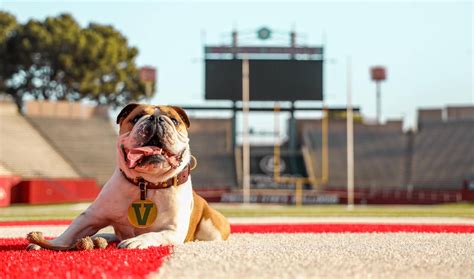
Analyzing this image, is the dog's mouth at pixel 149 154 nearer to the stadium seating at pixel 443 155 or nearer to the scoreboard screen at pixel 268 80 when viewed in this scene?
the scoreboard screen at pixel 268 80

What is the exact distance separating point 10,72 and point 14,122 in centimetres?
1550

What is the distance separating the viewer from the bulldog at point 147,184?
5.88 meters

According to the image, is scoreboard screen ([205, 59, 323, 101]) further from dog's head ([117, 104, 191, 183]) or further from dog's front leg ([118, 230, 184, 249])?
dog's front leg ([118, 230, 184, 249])

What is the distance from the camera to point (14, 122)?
133 feet

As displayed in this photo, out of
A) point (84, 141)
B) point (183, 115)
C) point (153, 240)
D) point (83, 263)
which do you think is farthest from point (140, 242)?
point (84, 141)

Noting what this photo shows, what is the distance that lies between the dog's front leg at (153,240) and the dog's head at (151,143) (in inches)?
17.2

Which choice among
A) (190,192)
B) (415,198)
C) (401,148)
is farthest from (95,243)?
(401,148)

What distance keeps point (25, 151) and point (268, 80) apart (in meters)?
13.3

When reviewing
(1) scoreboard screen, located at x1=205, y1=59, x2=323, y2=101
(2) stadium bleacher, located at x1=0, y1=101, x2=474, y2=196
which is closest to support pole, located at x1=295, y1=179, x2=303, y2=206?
(2) stadium bleacher, located at x1=0, y1=101, x2=474, y2=196

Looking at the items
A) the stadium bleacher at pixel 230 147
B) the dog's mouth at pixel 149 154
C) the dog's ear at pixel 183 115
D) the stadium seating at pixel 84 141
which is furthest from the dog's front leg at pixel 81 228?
the stadium seating at pixel 84 141

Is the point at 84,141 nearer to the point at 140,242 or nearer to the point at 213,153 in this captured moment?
the point at 213,153

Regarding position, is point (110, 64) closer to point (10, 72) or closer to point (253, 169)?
point (10, 72)

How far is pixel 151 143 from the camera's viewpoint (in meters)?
5.89

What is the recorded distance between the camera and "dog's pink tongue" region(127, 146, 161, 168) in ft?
19.1
